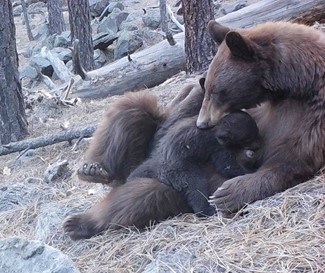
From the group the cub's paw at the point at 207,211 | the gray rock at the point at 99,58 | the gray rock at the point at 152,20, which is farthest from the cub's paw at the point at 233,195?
the gray rock at the point at 152,20

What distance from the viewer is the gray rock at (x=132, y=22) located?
2272 centimetres

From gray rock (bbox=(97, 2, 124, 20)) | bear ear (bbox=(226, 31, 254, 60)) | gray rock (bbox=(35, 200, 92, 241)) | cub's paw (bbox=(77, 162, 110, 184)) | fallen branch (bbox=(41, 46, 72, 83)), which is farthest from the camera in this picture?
gray rock (bbox=(97, 2, 124, 20))

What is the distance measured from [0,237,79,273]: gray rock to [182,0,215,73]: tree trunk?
575cm

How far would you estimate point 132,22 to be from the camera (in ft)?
79.4

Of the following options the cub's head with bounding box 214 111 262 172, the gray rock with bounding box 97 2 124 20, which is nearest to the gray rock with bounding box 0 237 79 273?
the cub's head with bounding box 214 111 262 172

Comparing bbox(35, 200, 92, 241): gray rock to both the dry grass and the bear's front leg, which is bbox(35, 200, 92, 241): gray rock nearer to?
the dry grass

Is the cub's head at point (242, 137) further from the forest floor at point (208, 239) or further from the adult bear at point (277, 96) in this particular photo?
the forest floor at point (208, 239)

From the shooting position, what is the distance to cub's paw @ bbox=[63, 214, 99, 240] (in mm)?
4973

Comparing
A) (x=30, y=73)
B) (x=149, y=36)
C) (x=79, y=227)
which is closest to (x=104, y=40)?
(x=149, y=36)

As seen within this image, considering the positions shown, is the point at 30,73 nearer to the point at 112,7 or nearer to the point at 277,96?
the point at 112,7

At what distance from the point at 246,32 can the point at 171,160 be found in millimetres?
1028

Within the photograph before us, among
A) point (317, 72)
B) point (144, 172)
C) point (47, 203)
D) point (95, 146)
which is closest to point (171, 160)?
point (144, 172)

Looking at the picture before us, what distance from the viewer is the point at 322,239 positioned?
3836mm

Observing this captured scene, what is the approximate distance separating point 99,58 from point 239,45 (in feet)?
51.4
